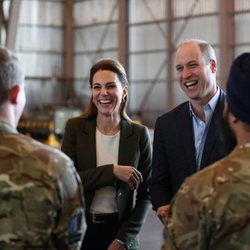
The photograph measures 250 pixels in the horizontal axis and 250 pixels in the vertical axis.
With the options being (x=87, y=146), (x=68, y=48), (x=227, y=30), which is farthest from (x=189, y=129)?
(x=68, y=48)

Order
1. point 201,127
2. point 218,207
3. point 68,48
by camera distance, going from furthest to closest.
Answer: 1. point 68,48
2. point 201,127
3. point 218,207

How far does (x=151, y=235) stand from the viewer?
25.7 feet

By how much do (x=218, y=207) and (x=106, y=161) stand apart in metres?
1.51

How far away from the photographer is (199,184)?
75.2 inches

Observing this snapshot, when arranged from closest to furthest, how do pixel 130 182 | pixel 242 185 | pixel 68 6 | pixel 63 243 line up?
pixel 242 185 < pixel 63 243 < pixel 130 182 < pixel 68 6

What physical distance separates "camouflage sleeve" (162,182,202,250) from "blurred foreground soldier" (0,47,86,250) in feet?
1.12

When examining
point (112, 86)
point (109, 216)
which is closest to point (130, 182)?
point (109, 216)

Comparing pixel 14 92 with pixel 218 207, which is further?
pixel 14 92

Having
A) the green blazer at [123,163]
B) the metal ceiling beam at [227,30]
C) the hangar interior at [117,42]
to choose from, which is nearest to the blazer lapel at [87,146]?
the green blazer at [123,163]

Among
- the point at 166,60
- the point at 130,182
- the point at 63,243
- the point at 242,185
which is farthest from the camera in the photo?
the point at 166,60

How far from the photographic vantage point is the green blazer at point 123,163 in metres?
3.24

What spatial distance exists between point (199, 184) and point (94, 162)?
146cm

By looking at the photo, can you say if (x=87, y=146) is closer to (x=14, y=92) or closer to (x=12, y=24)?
(x=14, y=92)

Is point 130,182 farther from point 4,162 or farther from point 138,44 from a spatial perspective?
point 138,44
